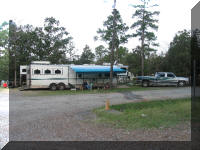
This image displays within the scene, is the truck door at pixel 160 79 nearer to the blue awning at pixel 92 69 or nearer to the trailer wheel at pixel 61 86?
the blue awning at pixel 92 69

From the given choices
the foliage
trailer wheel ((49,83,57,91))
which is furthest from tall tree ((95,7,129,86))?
trailer wheel ((49,83,57,91))

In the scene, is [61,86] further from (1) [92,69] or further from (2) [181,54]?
(2) [181,54]

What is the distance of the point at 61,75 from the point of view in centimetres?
1898

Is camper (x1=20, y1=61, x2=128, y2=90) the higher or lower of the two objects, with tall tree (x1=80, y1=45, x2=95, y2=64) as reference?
lower

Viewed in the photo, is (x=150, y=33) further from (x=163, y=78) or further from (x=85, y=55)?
(x=85, y=55)

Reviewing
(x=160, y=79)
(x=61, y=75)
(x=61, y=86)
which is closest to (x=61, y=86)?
(x=61, y=86)

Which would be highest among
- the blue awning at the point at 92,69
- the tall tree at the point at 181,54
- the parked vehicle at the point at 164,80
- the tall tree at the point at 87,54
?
the tall tree at the point at 87,54

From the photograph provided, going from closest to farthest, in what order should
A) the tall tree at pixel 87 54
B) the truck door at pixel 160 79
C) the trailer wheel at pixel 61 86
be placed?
the trailer wheel at pixel 61 86
the truck door at pixel 160 79
the tall tree at pixel 87 54

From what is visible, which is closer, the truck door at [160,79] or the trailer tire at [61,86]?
the trailer tire at [61,86]

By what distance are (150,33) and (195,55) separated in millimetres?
7571

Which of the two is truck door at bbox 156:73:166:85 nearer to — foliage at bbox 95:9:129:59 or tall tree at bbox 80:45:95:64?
foliage at bbox 95:9:129:59

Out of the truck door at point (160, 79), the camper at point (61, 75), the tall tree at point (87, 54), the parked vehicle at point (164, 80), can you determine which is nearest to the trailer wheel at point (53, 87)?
the camper at point (61, 75)

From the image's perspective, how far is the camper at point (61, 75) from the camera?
710 inches

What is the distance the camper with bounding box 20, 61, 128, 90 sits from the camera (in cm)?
1803
